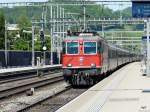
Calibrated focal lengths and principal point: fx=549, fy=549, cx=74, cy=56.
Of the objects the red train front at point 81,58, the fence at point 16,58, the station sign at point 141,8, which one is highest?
the station sign at point 141,8

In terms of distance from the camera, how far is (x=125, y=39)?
6206 inches

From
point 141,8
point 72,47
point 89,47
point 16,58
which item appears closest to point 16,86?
point 72,47

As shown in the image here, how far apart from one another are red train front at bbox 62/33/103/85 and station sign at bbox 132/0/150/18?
313 centimetres

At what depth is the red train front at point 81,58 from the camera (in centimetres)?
2931

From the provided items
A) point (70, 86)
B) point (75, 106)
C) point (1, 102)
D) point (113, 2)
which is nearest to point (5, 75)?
point (70, 86)

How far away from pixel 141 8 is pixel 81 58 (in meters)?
5.14

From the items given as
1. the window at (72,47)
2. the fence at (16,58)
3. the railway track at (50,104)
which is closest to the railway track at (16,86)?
the railway track at (50,104)

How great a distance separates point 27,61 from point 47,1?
12.6 meters

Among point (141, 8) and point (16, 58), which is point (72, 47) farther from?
point (16, 58)

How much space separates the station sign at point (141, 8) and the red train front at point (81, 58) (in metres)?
3.13

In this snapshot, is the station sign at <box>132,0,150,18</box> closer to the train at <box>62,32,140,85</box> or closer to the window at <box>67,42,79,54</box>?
the train at <box>62,32,140,85</box>

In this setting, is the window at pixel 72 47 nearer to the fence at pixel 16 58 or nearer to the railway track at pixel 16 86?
the railway track at pixel 16 86

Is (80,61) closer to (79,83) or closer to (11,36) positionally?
(79,83)

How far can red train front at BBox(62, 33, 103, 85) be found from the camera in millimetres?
29312
